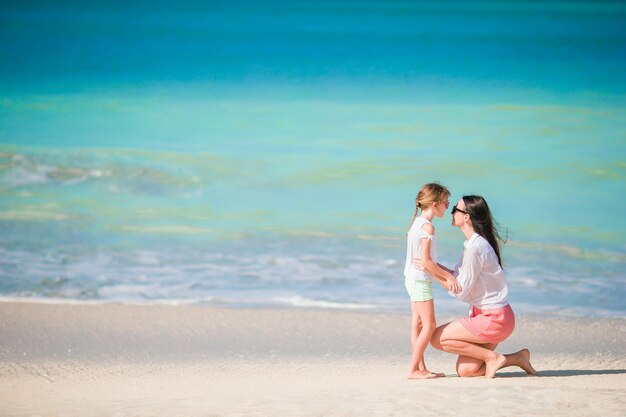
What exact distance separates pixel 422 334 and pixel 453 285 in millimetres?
289

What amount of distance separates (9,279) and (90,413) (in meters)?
4.36

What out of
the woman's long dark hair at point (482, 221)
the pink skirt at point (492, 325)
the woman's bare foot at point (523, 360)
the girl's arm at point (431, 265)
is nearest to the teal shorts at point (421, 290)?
the girl's arm at point (431, 265)

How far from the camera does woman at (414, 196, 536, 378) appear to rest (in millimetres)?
3982

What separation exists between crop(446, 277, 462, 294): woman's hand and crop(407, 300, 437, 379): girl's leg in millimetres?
126

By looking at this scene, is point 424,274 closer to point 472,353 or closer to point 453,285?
point 453,285

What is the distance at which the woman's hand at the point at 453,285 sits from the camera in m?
3.96

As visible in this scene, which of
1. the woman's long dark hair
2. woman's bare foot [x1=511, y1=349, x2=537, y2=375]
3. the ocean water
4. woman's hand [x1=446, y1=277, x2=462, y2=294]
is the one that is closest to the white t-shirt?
woman's hand [x1=446, y1=277, x2=462, y2=294]

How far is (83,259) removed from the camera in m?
8.17

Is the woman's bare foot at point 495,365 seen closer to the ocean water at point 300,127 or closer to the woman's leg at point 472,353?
the woman's leg at point 472,353

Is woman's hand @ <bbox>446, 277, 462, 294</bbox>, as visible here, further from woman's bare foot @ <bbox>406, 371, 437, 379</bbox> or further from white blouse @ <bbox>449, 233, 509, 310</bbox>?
woman's bare foot @ <bbox>406, 371, 437, 379</bbox>

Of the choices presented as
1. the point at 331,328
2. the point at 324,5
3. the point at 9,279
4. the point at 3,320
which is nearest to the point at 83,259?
the point at 9,279

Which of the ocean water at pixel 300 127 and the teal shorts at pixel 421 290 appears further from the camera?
the ocean water at pixel 300 127

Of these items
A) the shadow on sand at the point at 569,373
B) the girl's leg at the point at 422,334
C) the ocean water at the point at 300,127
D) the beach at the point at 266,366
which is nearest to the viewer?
the beach at the point at 266,366

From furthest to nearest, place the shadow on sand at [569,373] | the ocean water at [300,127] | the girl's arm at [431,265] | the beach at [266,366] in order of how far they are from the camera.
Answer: the ocean water at [300,127] → the shadow on sand at [569,373] → the girl's arm at [431,265] → the beach at [266,366]
